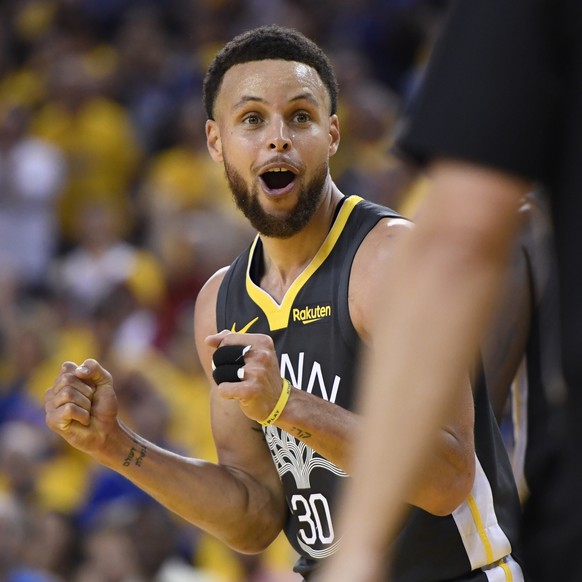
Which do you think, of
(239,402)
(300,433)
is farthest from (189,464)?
(300,433)

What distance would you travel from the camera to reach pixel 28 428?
8266 millimetres

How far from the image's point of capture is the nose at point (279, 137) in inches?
149

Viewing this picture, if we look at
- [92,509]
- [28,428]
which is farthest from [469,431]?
[28,428]

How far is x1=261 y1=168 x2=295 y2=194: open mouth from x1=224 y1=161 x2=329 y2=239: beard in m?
0.05

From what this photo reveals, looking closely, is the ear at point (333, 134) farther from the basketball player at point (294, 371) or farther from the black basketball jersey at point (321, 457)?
the black basketball jersey at point (321, 457)

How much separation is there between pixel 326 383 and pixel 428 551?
0.58 metres

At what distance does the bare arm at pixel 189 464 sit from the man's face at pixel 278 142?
0.47 m

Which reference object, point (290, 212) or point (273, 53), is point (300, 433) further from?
point (273, 53)

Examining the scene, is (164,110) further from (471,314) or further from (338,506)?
(471,314)

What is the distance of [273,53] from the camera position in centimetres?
393

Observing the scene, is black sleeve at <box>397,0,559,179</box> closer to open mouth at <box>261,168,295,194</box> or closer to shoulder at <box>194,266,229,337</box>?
open mouth at <box>261,168,295,194</box>

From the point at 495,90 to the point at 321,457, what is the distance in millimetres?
2270

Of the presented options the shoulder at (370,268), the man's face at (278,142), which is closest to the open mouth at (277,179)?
the man's face at (278,142)

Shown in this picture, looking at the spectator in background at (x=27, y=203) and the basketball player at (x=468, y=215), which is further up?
the basketball player at (x=468, y=215)
